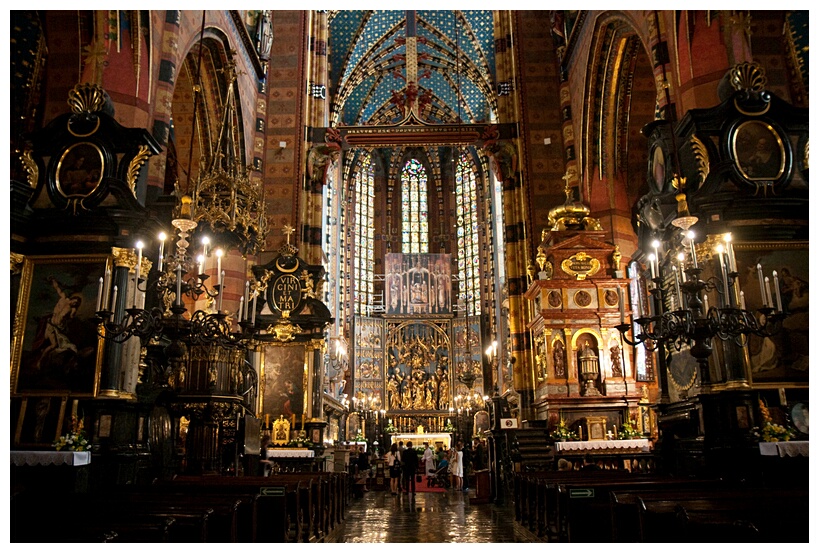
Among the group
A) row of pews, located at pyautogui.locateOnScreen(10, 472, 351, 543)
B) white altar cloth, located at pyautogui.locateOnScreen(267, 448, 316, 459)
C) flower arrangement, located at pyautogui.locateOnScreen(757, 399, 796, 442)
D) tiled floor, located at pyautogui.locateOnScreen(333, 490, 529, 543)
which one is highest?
flower arrangement, located at pyautogui.locateOnScreen(757, 399, 796, 442)

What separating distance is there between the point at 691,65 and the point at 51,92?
9613 millimetres

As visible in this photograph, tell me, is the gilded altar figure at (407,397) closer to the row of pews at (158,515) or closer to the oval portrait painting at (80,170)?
the oval portrait painting at (80,170)

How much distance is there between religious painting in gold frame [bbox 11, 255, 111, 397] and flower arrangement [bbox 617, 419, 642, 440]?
10178 mm

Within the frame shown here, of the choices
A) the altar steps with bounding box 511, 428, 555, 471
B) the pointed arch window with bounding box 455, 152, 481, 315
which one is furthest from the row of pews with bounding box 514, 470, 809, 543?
the pointed arch window with bounding box 455, 152, 481, 315

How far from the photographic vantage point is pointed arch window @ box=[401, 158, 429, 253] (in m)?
34.3

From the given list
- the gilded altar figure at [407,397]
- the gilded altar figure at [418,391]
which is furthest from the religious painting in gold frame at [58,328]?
the gilded altar figure at [418,391]

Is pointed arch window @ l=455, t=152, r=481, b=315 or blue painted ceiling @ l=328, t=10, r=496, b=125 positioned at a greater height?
blue painted ceiling @ l=328, t=10, r=496, b=125

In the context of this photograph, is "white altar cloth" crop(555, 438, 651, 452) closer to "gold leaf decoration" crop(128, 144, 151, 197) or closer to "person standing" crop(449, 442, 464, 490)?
"person standing" crop(449, 442, 464, 490)

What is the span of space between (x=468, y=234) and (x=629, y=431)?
20.5 metres

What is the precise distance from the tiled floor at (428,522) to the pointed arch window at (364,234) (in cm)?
1936

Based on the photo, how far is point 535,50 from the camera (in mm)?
18844

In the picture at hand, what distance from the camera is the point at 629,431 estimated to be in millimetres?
13422

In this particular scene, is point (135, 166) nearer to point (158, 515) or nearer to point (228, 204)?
point (228, 204)

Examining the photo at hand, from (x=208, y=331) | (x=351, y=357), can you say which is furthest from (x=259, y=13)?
(x=351, y=357)
